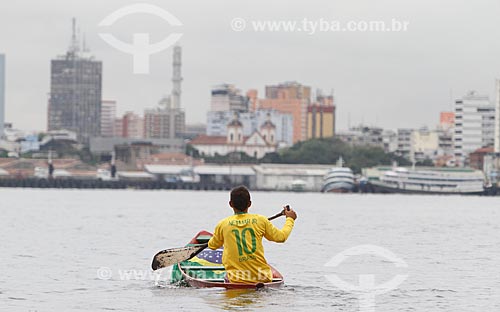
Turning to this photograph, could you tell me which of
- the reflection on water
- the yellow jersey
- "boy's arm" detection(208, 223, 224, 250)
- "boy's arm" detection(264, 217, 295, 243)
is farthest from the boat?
"boy's arm" detection(264, 217, 295, 243)

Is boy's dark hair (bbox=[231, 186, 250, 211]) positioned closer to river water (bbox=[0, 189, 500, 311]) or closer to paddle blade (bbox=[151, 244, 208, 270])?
river water (bbox=[0, 189, 500, 311])

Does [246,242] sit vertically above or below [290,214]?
below

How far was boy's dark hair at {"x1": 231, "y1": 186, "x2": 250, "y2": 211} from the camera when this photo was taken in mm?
23156

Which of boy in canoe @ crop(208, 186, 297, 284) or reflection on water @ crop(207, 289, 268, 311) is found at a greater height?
boy in canoe @ crop(208, 186, 297, 284)

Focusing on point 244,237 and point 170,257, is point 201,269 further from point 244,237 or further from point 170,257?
point 244,237

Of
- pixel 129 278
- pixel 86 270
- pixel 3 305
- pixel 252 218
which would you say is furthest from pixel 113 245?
pixel 252 218

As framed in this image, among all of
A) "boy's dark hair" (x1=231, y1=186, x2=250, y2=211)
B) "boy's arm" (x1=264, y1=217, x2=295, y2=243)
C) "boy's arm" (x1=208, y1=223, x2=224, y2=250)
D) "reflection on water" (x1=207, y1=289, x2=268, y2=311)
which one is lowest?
"reflection on water" (x1=207, y1=289, x2=268, y2=311)

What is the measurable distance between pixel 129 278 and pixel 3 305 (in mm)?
5847

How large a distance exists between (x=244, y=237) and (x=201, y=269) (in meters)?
4.27

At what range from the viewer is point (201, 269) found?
92.0ft

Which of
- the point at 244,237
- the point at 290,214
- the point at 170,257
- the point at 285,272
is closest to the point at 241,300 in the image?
the point at 244,237

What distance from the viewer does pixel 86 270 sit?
117 feet

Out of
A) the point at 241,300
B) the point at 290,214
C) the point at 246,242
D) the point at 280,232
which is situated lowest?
the point at 241,300

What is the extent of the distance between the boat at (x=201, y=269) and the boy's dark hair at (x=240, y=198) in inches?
133
